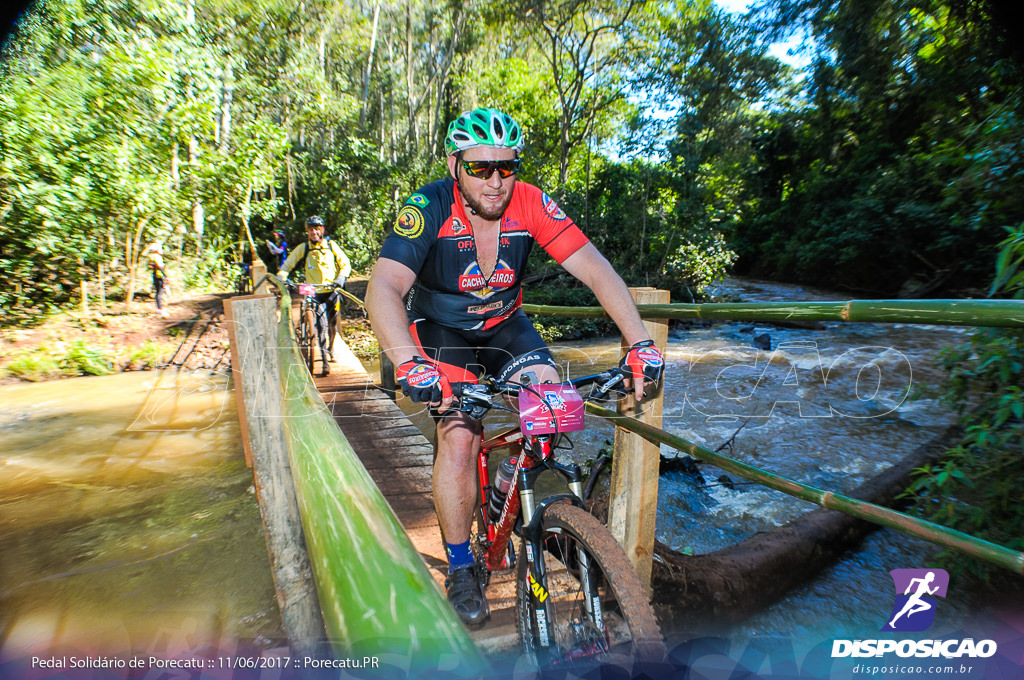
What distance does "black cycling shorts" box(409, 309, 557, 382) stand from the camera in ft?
7.12

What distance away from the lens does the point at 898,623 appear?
213 cm

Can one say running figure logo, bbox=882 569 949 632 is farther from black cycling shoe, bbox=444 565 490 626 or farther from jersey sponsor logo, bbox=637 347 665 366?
black cycling shoe, bbox=444 565 490 626

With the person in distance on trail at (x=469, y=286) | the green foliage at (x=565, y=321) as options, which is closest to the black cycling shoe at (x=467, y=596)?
the person in distance on trail at (x=469, y=286)

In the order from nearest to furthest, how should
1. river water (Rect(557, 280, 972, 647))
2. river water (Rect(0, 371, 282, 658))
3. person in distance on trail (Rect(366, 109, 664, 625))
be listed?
1. person in distance on trail (Rect(366, 109, 664, 625))
2. river water (Rect(0, 371, 282, 658))
3. river water (Rect(557, 280, 972, 647))

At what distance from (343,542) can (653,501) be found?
1689mm

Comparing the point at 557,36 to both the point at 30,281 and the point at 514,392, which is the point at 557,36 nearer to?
the point at 30,281

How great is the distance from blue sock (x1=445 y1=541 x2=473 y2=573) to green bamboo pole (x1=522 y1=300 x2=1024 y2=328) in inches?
50.1

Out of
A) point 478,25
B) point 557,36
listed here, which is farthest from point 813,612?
point 478,25

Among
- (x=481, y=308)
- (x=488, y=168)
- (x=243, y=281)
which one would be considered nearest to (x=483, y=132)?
(x=488, y=168)

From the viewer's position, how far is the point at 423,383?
1.58 m

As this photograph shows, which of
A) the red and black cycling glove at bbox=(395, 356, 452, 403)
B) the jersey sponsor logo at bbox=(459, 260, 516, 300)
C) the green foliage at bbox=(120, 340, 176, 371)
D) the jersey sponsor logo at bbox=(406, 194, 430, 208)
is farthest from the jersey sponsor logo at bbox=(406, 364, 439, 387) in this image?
the green foliage at bbox=(120, 340, 176, 371)

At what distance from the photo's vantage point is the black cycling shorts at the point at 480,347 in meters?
2.17

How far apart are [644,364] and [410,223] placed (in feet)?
3.50

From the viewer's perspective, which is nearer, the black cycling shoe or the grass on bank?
the black cycling shoe
